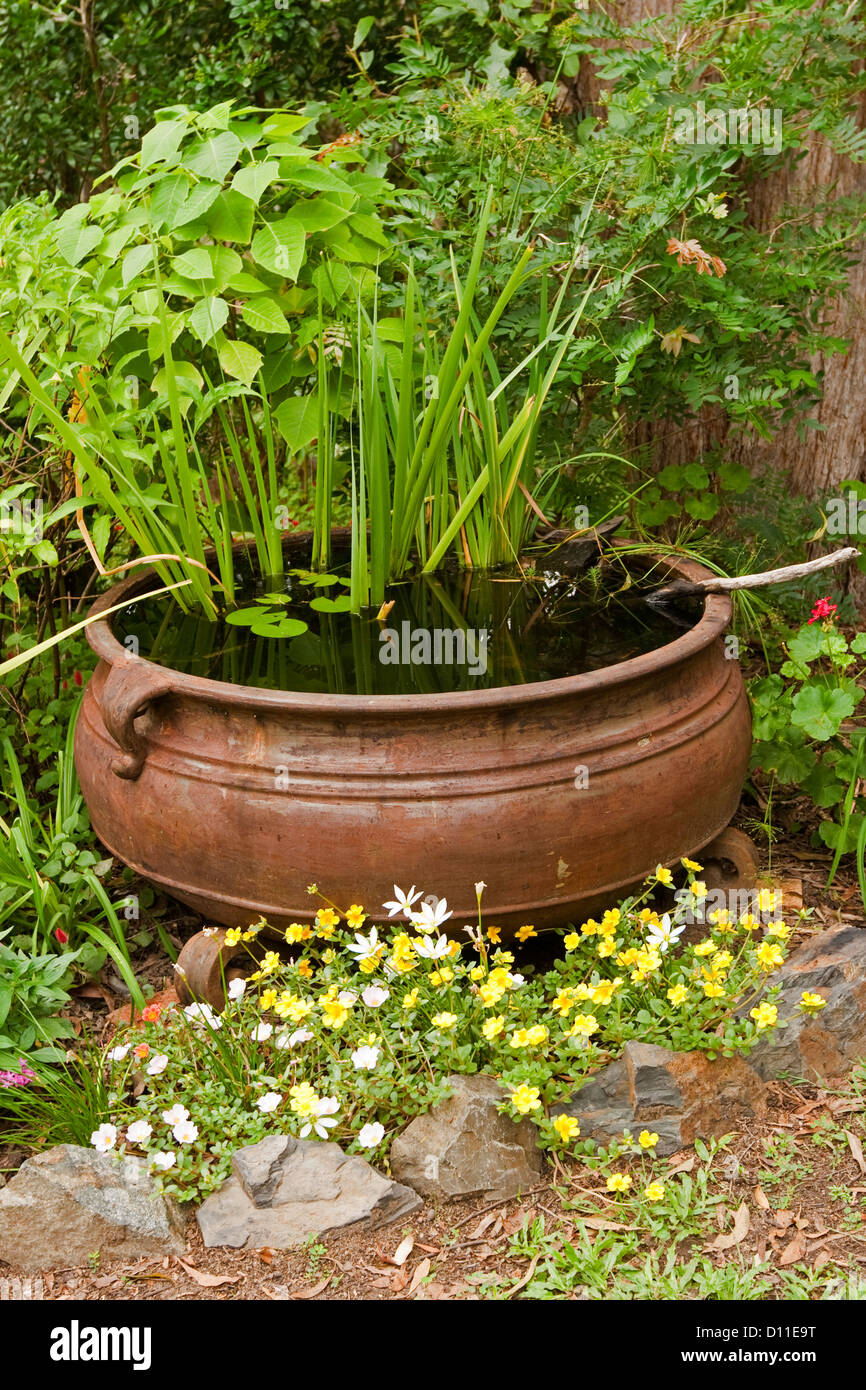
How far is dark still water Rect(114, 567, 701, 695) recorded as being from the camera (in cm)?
237

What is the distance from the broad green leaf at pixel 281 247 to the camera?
2.34 m

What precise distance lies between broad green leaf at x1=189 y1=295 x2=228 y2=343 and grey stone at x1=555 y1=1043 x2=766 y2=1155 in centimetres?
155

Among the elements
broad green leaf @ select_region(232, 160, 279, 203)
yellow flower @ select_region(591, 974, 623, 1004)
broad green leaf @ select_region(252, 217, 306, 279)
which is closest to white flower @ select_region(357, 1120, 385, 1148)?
yellow flower @ select_region(591, 974, 623, 1004)

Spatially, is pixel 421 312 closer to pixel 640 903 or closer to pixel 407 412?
pixel 407 412

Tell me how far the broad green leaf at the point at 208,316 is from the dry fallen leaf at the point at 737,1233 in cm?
183

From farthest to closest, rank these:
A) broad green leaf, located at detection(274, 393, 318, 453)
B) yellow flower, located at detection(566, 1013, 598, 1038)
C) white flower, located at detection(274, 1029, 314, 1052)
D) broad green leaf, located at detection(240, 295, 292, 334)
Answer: broad green leaf, located at detection(274, 393, 318, 453)
broad green leaf, located at detection(240, 295, 292, 334)
white flower, located at detection(274, 1029, 314, 1052)
yellow flower, located at detection(566, 1013, 598, 1038)

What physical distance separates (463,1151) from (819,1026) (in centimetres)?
70

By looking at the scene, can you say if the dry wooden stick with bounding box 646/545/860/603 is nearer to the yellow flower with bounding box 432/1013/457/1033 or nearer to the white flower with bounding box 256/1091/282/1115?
the yellow flower with bounding box 432/1013/457/1033

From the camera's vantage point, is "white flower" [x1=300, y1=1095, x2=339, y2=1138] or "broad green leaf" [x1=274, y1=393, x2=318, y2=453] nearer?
"white flower" [x1=300, y1=1095, x2=339, y2=1138]

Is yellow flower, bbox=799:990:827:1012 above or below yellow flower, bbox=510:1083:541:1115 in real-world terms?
above

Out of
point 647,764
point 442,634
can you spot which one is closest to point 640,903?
point 647,764

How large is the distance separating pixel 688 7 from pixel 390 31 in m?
1.63

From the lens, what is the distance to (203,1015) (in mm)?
2037

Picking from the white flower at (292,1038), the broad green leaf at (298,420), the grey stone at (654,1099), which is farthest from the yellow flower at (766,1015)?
the broad green leaf at (298,420)
